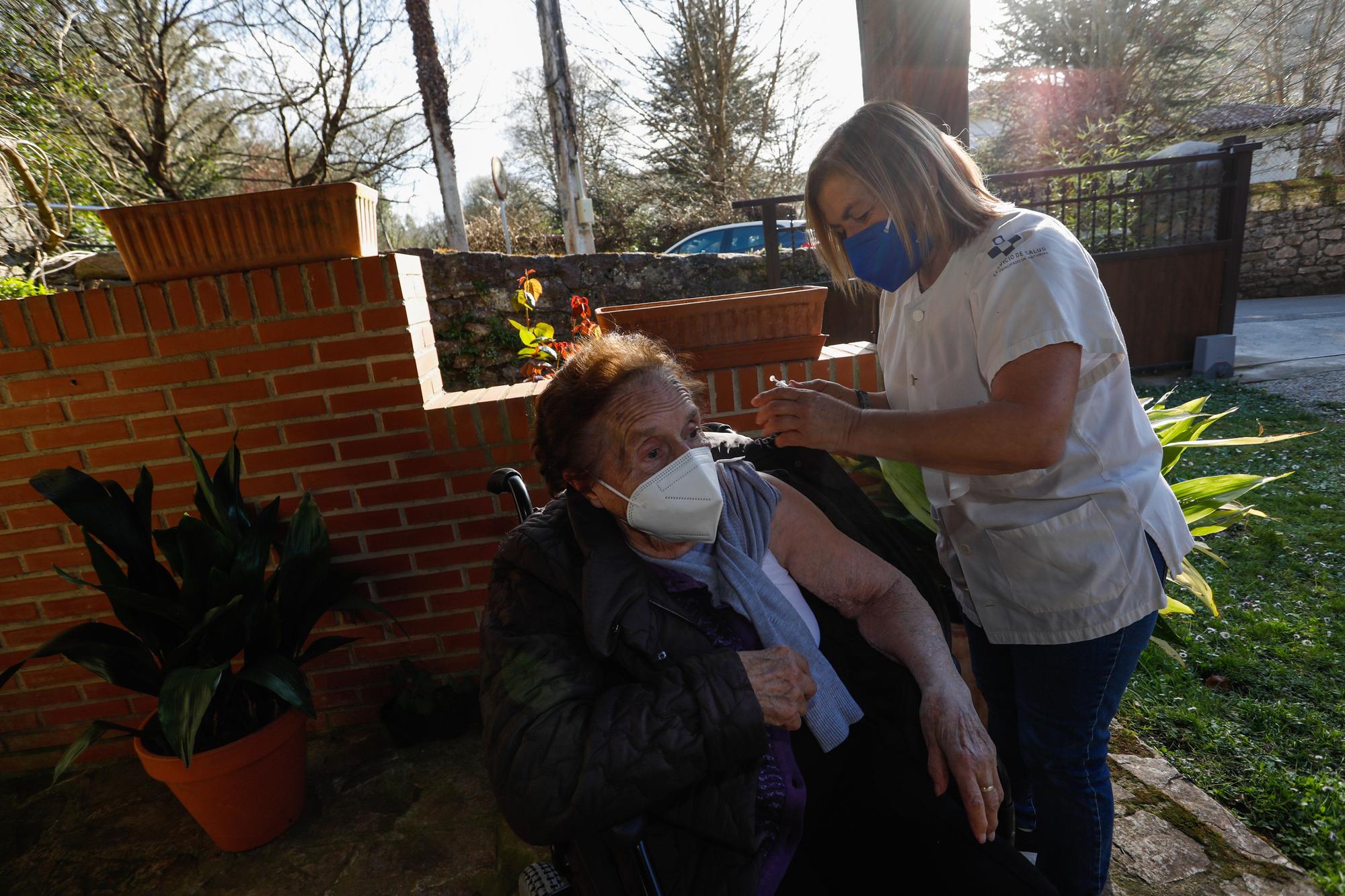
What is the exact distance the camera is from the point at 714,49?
1549 centimetres

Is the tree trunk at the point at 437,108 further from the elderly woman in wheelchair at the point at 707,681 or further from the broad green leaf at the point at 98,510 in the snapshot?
the elderly woman in wheelchair at the point at 707,681

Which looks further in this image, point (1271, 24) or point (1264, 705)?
point (1271, 24)

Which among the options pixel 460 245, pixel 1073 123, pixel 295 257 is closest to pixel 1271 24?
pixel 1073 123

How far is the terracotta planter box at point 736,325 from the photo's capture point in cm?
233

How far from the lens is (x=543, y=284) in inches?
355

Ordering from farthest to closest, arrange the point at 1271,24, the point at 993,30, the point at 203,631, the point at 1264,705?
the point at 993,30 → the point at 1271,24 → the point at 1264,705 → the point at 203,631

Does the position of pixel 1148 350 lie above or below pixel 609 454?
below

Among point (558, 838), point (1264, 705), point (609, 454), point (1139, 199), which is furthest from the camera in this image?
point (1139, 199)

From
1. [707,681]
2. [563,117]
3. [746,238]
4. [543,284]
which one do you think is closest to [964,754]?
[707,681]

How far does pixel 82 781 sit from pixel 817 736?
8.84 feet

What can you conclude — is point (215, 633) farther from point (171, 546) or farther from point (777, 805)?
point (777, 805)

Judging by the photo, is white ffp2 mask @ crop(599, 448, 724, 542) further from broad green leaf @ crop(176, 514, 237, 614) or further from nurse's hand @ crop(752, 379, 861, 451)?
broad green leaf @ crop(176, 514, 237, 614)

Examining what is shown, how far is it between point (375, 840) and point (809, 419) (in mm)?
1830

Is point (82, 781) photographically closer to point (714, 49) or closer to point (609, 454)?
point (609, 454)
